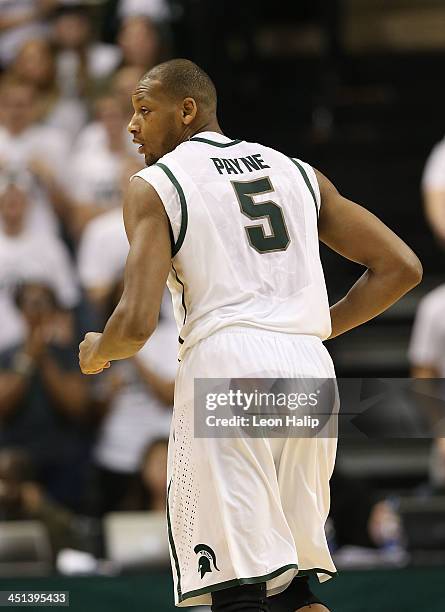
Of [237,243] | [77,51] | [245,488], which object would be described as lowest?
[245,488]

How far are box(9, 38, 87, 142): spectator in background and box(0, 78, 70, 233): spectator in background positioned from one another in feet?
A: 0.18

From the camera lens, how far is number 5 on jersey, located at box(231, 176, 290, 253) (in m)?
3.60

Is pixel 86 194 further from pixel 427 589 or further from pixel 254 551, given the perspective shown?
pixel 254 551

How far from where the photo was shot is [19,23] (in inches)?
356

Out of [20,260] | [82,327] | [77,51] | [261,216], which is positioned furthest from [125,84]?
[261,216]

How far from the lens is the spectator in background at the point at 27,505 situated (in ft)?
22.5

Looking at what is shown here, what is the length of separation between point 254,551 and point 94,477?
4464mm

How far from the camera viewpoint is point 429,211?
8.79 m

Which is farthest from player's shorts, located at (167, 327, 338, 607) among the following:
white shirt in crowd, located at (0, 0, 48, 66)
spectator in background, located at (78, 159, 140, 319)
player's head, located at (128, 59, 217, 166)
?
white shirt in crowd, located at (0, 0, 48, 66)

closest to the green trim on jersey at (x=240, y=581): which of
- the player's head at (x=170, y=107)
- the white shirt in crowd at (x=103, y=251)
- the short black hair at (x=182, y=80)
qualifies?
the player's head at (x=170, y=107)

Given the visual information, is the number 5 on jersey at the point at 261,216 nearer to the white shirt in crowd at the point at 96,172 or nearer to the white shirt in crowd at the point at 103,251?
the white shirt in crowd at the point at 103,251

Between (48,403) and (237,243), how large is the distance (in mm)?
4450

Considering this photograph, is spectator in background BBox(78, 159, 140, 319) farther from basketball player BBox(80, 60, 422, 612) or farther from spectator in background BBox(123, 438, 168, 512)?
basketball player BBox(80, 60, 422, 612)

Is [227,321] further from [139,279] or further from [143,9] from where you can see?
[143,9]
